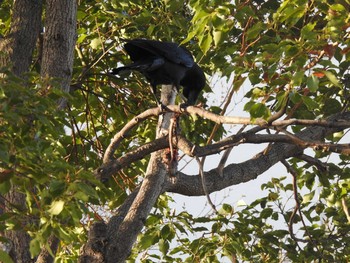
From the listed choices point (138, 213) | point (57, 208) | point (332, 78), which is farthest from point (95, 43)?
point (332, 78)

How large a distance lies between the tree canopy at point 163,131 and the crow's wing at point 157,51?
0.25m

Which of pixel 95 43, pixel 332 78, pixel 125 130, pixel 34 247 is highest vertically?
pixel 95 43

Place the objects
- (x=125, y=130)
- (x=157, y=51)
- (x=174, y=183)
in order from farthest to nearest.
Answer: (x=174, y=183) < (x=125, y=130) < (x=157, y=51)

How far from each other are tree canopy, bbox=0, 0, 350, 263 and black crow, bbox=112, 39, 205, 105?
241mm

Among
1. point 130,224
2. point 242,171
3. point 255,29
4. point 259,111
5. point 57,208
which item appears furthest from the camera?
point 242,171

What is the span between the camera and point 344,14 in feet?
16.3

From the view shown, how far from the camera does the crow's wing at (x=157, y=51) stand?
5512 millimetres

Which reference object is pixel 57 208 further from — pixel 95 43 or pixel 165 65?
pixel 95 43

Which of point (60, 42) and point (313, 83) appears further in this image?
point (60, 42)

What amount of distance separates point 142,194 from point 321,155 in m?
2.21

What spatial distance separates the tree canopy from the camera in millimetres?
4668

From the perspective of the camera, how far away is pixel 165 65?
594 centimetres

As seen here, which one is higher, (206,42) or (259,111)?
(206,42)

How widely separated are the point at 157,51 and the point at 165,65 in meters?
0.23
